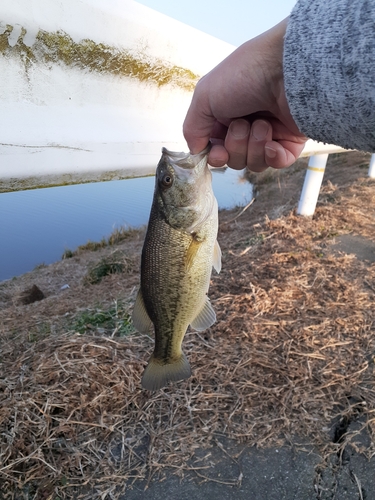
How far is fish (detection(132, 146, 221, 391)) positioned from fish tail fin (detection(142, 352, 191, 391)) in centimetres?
22

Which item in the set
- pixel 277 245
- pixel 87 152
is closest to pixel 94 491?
pixel 87 152

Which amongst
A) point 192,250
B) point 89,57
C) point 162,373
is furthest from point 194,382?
point 89,57

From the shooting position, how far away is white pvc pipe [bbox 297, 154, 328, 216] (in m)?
6.06

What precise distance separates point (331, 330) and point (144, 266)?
2342 millimetres

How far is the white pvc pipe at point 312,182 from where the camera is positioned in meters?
6.06

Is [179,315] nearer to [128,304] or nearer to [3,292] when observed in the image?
[128,304]

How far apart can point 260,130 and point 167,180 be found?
585 mm

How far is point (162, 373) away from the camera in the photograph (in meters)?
2.29

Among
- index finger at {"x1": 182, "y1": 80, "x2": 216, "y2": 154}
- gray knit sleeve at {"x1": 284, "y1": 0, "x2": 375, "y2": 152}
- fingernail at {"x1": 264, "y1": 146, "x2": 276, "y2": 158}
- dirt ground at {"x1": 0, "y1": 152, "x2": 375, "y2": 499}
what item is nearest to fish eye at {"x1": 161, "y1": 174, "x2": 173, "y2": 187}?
index finger at {"x1": 182, "y1": 80, "x2": 216, "y2": 154}

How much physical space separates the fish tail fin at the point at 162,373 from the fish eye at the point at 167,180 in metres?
0.98

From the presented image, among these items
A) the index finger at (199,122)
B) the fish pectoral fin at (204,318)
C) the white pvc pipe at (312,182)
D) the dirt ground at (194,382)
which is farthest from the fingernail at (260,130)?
the white pvc pipe at (312,182)

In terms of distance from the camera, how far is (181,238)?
6.89ft

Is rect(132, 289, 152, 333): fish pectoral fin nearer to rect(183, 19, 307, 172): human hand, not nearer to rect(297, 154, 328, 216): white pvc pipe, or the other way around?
rect(183, 19, 307, 172): human hand

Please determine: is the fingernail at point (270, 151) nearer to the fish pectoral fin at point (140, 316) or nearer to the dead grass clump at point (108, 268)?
the fish pectoral fin at point (140, 316)
